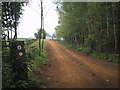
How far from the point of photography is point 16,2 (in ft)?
33.6

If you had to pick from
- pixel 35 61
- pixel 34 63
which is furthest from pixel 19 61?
pixel 35 61

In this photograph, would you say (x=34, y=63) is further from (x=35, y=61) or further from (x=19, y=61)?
(x=19, y=61)

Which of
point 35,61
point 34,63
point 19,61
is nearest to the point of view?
point 19,61

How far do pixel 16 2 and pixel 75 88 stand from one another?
24.2ft

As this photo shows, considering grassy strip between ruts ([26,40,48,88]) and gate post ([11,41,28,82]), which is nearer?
gate post ([11,41,28,82])

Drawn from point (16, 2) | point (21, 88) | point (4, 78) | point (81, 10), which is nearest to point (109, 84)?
point (21, 88)

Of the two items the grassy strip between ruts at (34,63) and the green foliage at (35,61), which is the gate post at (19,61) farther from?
the green foliage at (35,61)

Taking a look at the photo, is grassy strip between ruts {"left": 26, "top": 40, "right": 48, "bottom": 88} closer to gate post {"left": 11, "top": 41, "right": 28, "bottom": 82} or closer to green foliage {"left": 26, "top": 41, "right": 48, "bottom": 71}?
green foliage {"left": 26, "top": 41, "right": 48, "bottom": 71}

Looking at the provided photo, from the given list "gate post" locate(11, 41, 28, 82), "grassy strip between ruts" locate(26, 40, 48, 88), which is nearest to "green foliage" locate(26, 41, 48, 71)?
"grassy strip between ruts" locate(26, 40, 48, 88)

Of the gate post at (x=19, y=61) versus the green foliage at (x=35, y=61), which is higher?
the gate post at (x=19, y=61)

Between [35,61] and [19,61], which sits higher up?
[19,61]

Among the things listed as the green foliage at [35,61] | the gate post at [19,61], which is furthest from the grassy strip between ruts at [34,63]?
the gate post at [19,61]

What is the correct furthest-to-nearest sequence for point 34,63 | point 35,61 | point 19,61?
point 35,61 < point 34,63 < point 19,61

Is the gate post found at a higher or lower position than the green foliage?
higher
